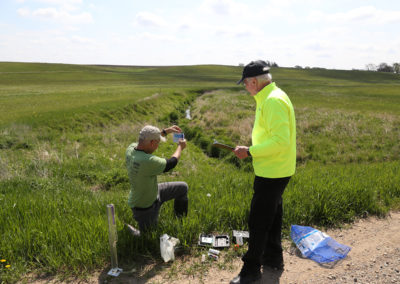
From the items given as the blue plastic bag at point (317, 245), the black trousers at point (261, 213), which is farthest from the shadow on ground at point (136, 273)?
the blue plastic bag at point (317, 245)

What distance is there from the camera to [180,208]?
4.56 meters

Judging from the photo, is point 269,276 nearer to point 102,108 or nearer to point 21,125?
point 21,125

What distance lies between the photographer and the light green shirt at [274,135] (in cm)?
307

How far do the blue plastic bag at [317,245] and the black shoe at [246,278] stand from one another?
0.90 meters

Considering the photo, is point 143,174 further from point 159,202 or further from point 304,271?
point 304,271

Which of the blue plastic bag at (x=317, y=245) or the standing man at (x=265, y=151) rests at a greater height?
the standing man at (x=265, y=151)

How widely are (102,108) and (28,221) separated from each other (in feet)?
58.0

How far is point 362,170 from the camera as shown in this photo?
720 cm

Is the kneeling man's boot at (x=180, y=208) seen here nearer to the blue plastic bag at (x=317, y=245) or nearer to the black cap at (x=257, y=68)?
the blue plastic bag at (x=317, y=245)

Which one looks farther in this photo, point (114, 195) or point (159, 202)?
point (114, 195)

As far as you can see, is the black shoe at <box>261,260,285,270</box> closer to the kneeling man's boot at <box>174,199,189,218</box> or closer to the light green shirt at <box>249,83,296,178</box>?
the light green shirt at <box>249,83,296,178</box>

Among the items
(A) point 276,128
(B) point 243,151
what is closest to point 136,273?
(B) point 243,151

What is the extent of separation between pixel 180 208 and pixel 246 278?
155 centimetres

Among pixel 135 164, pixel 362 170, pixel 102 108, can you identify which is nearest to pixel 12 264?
pixel 135 164
